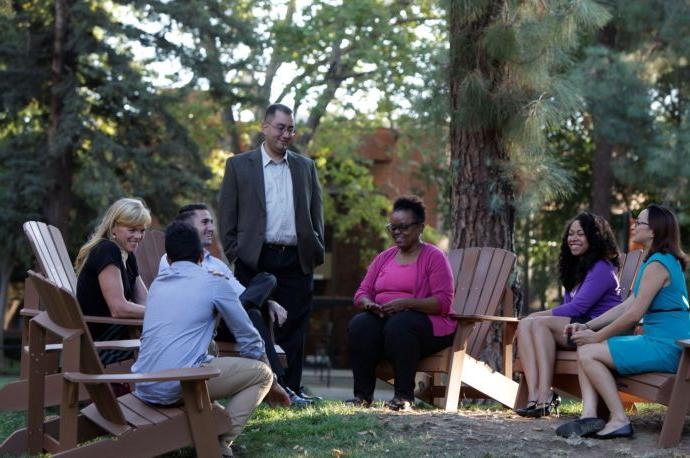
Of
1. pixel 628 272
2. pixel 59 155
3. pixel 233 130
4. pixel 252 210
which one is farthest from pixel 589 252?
pixel 233 130

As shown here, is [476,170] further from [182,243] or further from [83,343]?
[83,343]

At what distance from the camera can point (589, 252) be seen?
698 centimetres

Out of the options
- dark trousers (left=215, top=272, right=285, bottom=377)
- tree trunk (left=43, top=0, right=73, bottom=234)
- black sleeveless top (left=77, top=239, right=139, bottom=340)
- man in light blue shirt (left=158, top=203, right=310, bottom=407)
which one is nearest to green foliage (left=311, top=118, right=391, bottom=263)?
tree trunk (left=43, top=0, right=73, bottom=234)

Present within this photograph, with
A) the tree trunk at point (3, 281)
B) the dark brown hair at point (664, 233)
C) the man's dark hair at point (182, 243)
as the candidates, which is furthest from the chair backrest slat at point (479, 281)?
the tree trunk at point (3, 281)

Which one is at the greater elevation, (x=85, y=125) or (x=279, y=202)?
(x=85, y=125)

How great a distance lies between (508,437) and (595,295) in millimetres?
1314

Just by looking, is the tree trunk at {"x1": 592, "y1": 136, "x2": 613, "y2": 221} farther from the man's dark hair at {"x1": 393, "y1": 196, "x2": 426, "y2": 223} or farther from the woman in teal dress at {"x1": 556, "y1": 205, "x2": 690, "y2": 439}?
the woman in teal dress at {"x1": 556, "y1": 205, "x2": 690, "y2": 439}

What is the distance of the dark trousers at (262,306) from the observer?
21.4ft

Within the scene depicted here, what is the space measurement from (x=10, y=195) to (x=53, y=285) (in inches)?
564

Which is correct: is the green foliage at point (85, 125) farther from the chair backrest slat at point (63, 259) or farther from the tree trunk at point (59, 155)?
the chair backrest slat at point (63, 259)

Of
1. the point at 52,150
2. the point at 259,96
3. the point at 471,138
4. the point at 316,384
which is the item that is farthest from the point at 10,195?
the point at 471,138

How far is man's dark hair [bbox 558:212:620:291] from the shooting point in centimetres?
695

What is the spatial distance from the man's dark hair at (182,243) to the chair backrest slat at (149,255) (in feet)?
8.78

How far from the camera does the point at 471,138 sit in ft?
31.2
